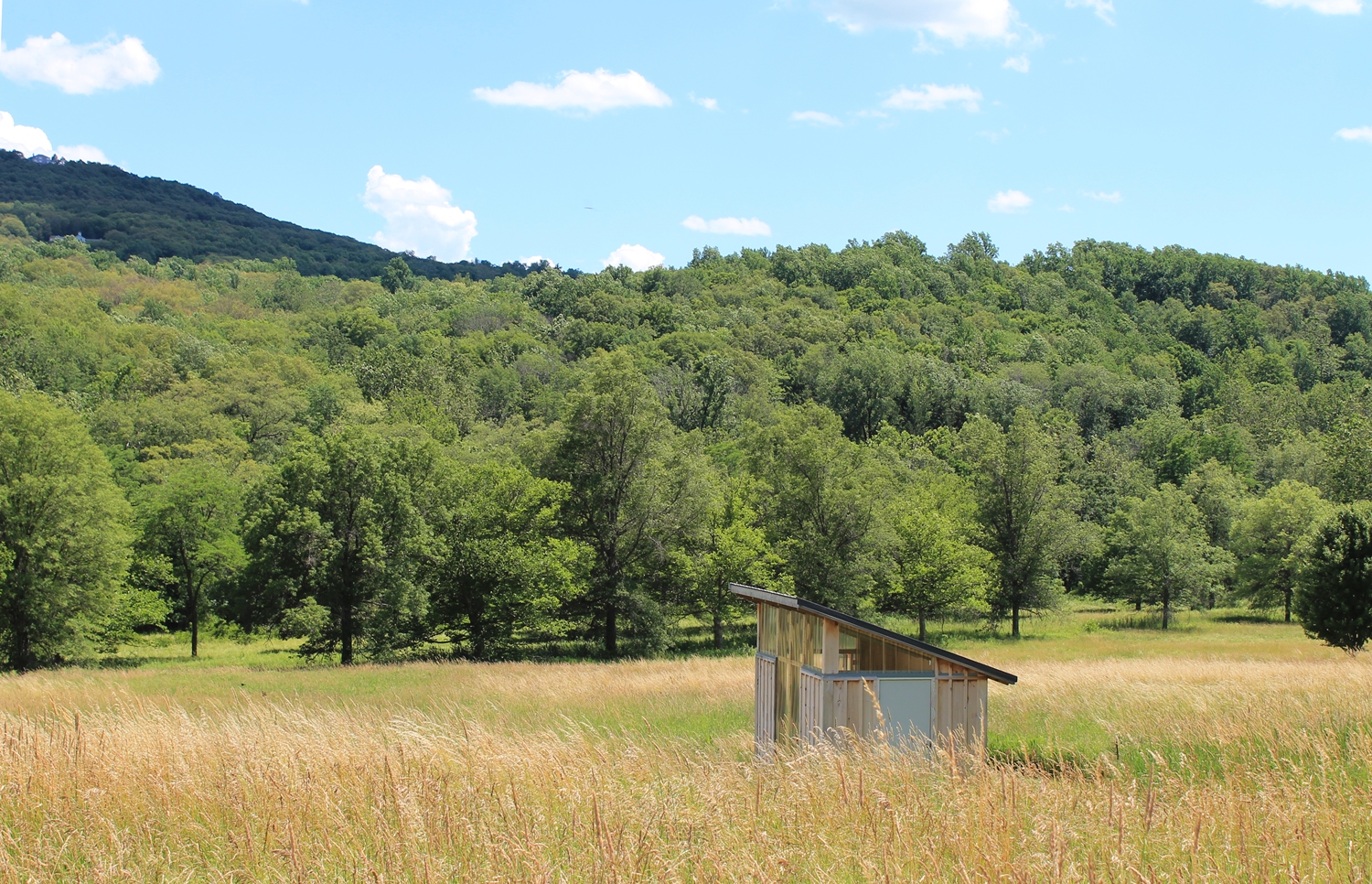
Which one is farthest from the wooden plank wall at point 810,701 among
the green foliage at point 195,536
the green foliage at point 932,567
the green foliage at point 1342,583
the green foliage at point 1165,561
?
the green foliage at point 1165,561

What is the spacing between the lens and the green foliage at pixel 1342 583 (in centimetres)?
2680

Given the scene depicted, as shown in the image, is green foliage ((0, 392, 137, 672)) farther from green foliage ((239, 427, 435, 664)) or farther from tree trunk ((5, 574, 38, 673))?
green foliage ((239, 427, 435, 664))

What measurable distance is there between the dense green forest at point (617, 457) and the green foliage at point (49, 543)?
0.11m

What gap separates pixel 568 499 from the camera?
120 feet

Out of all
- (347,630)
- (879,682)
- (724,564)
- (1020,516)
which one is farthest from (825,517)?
(879,682)

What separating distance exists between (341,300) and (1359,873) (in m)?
140

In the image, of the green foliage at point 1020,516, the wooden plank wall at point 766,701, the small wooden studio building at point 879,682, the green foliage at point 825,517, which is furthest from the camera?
the green foliage at point 1020,516

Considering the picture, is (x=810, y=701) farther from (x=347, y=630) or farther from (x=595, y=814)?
(x=347, y=630)

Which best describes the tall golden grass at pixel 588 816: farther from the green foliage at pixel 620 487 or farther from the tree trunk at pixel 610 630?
the tree trunk at pixel 610 630

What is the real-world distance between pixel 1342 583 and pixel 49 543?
132 ft

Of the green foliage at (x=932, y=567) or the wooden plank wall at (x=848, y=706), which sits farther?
the green foliage at (x=932, y=567)

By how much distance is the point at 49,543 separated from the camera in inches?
1226

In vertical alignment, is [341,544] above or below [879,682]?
below

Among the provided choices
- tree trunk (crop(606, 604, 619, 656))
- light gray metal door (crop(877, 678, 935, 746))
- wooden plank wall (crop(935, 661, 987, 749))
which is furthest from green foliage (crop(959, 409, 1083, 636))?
light gray metal door (crop(877, 678, 935, 746))
